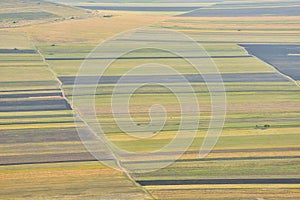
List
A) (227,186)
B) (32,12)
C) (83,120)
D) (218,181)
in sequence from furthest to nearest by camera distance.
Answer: (32,12) < (83,120) < (218,181) < (227,186)

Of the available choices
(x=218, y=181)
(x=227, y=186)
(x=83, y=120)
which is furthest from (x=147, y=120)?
(x=227, y=186)

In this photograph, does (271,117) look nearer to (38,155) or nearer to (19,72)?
(38,155)

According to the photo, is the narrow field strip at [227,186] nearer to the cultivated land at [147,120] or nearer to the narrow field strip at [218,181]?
the cultivated land at [147,120]

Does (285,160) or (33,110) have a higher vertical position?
(33,110)

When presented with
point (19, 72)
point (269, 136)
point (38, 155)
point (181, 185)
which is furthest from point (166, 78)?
point (181, 185)

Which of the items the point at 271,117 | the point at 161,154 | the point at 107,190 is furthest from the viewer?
the point at 271,117

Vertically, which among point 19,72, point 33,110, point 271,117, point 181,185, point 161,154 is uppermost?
point 19,72

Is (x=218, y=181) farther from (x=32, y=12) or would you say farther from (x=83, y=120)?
(x=32, y=12)

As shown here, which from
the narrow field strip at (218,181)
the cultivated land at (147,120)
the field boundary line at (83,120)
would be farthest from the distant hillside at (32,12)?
the narrow field strip at (218,181)
